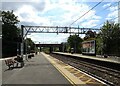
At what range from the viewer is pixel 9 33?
344ft

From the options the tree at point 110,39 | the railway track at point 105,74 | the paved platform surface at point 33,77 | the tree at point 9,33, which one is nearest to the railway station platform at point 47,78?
the paved platform surface at point 33,77

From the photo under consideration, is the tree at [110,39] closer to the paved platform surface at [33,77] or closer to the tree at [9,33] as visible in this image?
the tree at [9,33]

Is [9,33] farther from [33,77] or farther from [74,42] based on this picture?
[33,77]

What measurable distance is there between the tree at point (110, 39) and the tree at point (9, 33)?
32.4 m

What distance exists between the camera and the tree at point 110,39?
81.2m

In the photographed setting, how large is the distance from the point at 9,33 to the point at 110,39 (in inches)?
1500

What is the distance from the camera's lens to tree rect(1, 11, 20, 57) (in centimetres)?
10094

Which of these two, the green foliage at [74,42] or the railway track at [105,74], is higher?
the green foliage at [74,42]

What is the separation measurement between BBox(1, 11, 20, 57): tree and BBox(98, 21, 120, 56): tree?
106ft

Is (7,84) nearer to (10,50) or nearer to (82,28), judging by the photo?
(82,28)

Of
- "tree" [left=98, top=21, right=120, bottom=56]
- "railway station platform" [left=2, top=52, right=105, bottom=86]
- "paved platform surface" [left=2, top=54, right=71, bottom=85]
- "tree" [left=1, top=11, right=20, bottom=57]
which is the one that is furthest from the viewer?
"tree" [left=1, top=11, right=20, bottom=57]

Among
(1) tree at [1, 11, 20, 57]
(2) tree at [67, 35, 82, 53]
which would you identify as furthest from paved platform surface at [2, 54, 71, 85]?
(2) tree at [67, 35, 82, 53]

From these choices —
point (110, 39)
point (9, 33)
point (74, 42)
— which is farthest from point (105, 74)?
point (74, 42)

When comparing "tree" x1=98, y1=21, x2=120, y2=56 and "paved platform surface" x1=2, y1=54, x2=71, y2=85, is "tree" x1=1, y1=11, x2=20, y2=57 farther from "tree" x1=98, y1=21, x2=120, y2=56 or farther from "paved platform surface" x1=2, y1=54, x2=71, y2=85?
"paved platform surface" x1=2, y1=54, x2=71, y2=85
